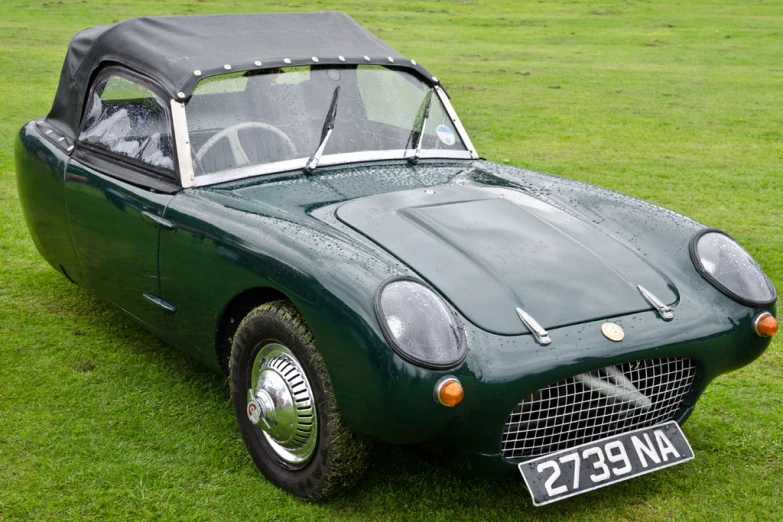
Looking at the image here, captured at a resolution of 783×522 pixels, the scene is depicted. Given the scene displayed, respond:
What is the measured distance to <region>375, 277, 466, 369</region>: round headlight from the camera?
9.44ft

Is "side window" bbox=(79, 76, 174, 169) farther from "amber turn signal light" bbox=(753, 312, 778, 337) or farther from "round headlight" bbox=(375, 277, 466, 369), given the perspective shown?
"amber turn signal light" bbox=(753, 312, 778, 337)

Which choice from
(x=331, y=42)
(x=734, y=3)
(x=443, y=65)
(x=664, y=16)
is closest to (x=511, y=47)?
(x=443, y=65)

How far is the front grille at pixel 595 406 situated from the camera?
310 centimetres

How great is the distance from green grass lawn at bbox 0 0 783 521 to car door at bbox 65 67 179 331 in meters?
0.43

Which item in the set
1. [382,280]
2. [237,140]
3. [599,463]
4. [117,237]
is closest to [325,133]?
[237,140]

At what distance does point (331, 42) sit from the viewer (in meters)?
4.71

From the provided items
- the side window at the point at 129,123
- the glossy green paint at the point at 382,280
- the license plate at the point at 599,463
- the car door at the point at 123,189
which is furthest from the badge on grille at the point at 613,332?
the side window at the point at 129,123

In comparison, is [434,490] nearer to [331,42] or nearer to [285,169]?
[285,169]

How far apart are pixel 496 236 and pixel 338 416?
95 cm

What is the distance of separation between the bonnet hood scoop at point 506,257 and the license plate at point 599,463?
17.0 inches

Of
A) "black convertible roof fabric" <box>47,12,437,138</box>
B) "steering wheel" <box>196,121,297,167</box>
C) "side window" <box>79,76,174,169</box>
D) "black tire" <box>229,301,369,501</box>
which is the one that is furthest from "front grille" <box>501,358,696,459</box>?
"black convertible roof fabric" <box>47,12,437,138</box>

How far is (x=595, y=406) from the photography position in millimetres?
3199

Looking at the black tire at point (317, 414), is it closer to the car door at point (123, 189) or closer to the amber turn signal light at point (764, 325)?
the car door at point (123, 189)

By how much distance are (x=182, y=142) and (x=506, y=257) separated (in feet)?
5.04
